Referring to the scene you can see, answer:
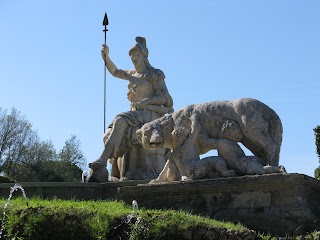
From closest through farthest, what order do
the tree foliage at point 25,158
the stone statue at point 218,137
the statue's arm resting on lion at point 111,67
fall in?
the stone statue at point 218,137
the statue's arm resting on lion at point 111,67
the tree foliage at point 25,158

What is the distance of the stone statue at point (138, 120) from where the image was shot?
15883 millimetres

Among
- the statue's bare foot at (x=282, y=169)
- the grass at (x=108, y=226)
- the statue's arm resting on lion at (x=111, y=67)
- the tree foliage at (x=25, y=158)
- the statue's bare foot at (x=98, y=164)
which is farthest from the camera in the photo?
the tree foliage at (x=25, y=158)

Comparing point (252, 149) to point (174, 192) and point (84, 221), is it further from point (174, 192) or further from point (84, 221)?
point (84, 221)

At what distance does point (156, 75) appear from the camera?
1639 cm

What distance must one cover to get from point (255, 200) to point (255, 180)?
0.83 ft

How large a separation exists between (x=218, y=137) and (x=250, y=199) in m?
1.27

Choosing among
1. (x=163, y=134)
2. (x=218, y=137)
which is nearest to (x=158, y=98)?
(x=163, y=134)

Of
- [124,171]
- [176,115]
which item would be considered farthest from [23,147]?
[176,115]

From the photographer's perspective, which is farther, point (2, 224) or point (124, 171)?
point (124, 171)

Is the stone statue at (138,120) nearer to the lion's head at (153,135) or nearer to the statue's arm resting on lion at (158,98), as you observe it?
the statue's arm resting on lion at (158,98)

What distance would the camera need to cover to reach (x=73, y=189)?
14.3 meters

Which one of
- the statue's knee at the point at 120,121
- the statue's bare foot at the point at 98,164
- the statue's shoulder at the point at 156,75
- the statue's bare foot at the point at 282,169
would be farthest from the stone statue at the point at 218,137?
the statue's shoulder at the point at 156,75

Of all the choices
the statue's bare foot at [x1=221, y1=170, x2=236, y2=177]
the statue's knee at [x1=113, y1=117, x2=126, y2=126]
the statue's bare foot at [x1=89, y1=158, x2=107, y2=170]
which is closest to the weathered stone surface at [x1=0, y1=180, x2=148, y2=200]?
the statue's bare foot at [x1=89, y1=158, x2=107, y2=170]

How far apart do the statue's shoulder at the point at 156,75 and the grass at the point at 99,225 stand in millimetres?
8979
